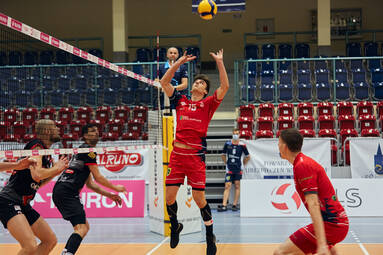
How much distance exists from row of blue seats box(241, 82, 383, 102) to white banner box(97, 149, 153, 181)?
14.9ft

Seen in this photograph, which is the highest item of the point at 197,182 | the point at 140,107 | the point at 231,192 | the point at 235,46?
the point at 235,46

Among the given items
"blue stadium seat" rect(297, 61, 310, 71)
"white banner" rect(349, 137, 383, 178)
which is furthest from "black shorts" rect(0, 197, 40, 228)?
"blue stadium seat" rect(297, 61, 310, 71)

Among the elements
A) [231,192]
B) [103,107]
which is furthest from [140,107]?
[231,192]

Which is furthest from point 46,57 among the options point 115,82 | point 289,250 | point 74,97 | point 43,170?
point 289,250

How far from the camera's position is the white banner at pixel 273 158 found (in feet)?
40.1

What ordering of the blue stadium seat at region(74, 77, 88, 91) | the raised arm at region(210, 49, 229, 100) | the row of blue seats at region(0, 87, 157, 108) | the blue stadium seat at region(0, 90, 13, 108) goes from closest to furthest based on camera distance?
1. the raised arm at region(210, 49, 229, 100)
2. the blue stadium seat at region(0, 90, 13, 108)
3. the row of blue seats at region(0, 87, 157, 108)
4. the blue stadium seat at region(74, 77, 88, 91)

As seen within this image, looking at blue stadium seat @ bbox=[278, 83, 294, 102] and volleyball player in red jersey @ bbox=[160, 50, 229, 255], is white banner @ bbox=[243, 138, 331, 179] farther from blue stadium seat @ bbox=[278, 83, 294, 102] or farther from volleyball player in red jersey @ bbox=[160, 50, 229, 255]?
volleyball player in red jersey @ bbox=[160, 50, 229, 255]

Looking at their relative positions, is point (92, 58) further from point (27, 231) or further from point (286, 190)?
point (286, 190)

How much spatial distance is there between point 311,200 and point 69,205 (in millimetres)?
3133

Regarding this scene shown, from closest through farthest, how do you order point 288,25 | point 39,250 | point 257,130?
point 39,250, point 257,130, point 288,25

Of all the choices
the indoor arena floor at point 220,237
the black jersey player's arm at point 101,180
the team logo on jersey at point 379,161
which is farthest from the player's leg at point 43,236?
the team logo on jersey at point 379,161

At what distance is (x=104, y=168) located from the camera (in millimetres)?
12453

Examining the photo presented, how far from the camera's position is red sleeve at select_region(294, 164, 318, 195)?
3.98 meters

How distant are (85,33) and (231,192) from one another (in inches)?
528
